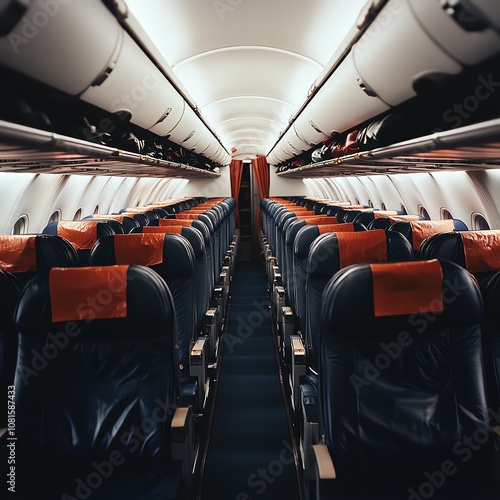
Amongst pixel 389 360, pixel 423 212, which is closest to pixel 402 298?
pixel 389 360

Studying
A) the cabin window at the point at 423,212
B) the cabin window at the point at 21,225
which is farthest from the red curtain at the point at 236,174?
the cabin window at the point at 21,225

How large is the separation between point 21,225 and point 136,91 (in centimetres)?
306

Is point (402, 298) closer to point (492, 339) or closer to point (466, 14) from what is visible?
point (492, 339)

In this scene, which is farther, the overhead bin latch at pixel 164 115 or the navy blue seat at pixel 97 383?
the overhead bin latch at pixel 164 115

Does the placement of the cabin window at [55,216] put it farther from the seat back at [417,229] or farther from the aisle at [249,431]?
the seat back at [417,229]

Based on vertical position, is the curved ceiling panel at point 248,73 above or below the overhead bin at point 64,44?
above

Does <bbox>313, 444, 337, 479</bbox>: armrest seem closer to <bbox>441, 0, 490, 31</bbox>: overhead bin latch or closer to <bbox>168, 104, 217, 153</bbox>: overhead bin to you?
<bbox>441, 0, 490, 31</bbox>: overhead bin latch

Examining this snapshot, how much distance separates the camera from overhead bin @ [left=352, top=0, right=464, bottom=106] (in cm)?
189

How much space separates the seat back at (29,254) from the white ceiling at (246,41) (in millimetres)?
2034

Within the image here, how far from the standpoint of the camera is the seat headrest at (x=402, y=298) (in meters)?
1.84

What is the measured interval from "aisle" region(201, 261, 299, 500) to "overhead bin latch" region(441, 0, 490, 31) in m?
2.59

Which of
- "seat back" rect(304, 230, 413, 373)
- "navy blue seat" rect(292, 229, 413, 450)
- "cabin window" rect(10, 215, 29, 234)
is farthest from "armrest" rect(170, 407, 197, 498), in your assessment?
"cabin window" rect(10, 215, 29, 234)

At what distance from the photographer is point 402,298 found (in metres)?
1.88

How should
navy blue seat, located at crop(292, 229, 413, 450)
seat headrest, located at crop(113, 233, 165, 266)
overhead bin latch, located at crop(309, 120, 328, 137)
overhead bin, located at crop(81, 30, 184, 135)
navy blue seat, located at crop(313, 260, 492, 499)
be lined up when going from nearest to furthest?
navy blue seat, located at crop(313, 260, 492, 499)
overhead bin, located at crop(81, 30, 184, 135)
navy blue seat, located at crop(292, 229, 413, 450)
seat headrest, located at crop(113, 233, 165, 266)
overhead bin latch, located at crop(309, 120, 328, 137)
